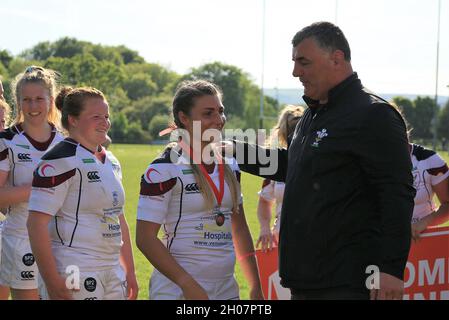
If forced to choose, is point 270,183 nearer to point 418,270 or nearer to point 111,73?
point 418,270

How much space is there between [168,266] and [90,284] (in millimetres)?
500

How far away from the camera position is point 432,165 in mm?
5938

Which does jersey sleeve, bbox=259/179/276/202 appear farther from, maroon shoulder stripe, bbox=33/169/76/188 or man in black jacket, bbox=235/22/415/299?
maroon shoulder stripe, bbox=33/169/76/188

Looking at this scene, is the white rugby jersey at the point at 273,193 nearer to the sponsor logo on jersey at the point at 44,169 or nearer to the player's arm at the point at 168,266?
the player's arm at the point at 168,266

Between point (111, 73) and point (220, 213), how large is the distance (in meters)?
92.9

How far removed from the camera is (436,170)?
5.94 meters

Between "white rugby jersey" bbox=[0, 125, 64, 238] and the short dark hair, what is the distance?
7.94 ft

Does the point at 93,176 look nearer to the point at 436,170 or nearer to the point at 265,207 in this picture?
the point at 265,207

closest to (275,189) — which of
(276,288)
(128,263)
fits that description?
(276,288)

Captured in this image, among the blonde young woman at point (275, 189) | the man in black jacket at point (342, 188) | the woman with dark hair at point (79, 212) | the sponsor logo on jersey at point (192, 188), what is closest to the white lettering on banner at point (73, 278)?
the woman with dark hair at point (79, 212)

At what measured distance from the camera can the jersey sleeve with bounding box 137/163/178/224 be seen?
3959mm

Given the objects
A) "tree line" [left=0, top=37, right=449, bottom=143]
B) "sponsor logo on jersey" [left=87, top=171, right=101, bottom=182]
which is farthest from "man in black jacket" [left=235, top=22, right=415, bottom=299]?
"tree line" [left=0, top=37, right=449, bottom=143]

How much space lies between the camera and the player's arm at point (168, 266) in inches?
153
